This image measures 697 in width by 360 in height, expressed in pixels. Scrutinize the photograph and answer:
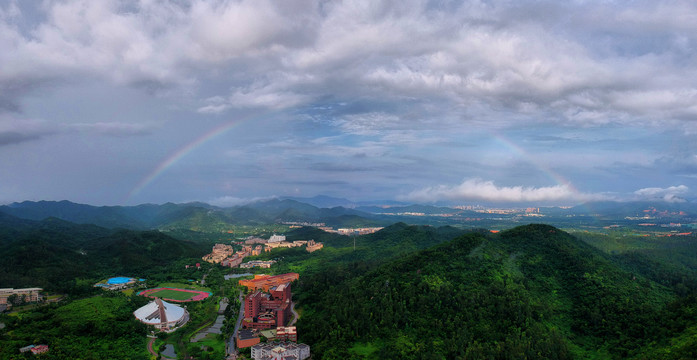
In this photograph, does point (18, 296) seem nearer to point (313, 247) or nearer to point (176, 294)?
point (176, 294)

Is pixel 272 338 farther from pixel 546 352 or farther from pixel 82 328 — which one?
pixel 546 352

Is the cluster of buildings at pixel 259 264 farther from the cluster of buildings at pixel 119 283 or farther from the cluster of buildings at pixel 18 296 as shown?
the cluster of buildings at pixel 18 296

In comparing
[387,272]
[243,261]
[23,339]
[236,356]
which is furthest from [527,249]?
[243,261]

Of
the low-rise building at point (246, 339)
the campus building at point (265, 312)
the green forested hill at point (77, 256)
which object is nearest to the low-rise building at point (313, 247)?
the green forested hill at point (77, 256)

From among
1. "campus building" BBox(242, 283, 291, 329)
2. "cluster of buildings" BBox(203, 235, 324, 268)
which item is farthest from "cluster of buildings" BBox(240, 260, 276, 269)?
"campus building" BBox(242, 283, 291, 329)

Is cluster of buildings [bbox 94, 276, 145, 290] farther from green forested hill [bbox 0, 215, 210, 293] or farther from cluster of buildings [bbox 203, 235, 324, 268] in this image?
cluster of buildings [bbox 203, 235, 324, 268]

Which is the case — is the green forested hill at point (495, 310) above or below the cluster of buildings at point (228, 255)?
above
